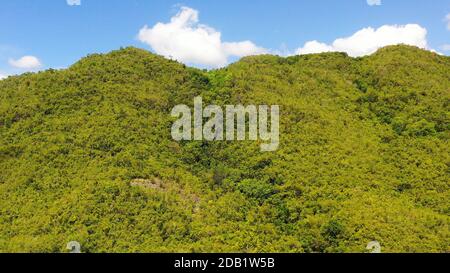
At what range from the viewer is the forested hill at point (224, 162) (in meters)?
26.8

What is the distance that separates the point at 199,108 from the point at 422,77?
78.5 ft

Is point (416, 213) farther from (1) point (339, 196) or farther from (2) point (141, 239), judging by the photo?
(2) point (141, 239)

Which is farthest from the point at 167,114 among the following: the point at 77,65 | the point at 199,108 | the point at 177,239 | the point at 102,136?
the point at 177,239

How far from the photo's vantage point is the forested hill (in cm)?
2677

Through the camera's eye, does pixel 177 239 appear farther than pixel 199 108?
No

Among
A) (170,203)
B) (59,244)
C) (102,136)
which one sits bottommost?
(59,244)

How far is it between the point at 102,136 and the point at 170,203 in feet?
31.8

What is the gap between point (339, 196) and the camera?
29703 millimetres

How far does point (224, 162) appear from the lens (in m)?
36.0
